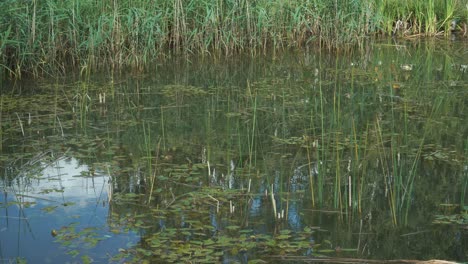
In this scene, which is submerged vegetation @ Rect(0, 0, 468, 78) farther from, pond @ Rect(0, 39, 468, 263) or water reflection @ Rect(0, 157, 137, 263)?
water reflection @ Rect(0, 157, 137, 263)

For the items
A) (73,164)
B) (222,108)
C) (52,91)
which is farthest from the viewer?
→ (52,91)

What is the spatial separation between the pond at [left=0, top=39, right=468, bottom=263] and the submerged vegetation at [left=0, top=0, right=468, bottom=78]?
0.33 metres

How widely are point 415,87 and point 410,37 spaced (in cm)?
282

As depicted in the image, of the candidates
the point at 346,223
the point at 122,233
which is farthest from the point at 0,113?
the point at 346,223

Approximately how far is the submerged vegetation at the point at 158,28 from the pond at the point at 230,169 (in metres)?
0.33

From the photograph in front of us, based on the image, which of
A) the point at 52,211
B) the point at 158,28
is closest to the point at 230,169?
the point at 52,211

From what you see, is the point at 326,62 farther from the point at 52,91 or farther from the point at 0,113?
the point at 0,113

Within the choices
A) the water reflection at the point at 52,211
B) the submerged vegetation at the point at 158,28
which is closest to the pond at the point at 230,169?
the water reflection at the point at 52,211

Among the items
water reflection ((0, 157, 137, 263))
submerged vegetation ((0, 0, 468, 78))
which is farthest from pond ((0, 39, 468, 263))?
submerged vegetation ((0, 0, 468, 78))

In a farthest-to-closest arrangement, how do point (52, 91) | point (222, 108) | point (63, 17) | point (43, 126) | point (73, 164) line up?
point (63, 17), point (52, 91), point (222, 108), point (43, 126), point (73, 164)

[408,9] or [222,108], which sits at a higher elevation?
[408,9]

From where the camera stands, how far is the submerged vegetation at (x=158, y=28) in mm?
6996

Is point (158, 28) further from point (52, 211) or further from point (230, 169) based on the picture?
point (52, 211)

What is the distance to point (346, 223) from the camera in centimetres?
379
